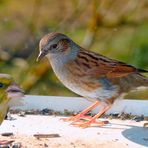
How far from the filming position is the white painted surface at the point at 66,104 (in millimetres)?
7117

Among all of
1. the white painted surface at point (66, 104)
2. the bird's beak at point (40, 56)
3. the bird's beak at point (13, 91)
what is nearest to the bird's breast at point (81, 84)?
the white painted surface at point (66, 104)

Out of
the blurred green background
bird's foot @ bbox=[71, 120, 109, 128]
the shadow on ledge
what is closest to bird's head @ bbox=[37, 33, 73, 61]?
bird's foot @ bbox=[71, 120, 109, 128]

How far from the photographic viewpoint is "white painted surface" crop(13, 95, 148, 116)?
23.4 feet

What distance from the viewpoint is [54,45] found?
23.9 ft

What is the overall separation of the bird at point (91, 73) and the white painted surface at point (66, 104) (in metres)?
0.11

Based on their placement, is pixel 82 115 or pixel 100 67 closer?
pixel 82 115

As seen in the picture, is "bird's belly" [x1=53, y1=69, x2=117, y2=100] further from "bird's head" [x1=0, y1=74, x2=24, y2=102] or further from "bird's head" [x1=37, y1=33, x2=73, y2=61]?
"bird's head" [x1=0, y1=74, x2=24, y2=102]

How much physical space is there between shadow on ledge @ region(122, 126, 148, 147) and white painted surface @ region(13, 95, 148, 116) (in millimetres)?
386

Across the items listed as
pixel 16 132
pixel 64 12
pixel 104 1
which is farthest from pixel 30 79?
pixel 16 132

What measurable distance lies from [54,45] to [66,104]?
1.73ft

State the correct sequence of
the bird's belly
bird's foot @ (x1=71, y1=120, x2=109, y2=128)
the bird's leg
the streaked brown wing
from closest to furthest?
bird's foot @ (x1=71, y1=120, x2=109, y2=128)
the bird's leg
the bird's belly
the streaked brown wing

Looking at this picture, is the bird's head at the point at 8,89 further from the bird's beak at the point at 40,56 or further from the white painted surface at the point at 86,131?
the bird's beak at the point at 40,56

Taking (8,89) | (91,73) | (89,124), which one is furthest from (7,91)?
(91,73)

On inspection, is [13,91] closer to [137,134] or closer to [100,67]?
[100,67]
